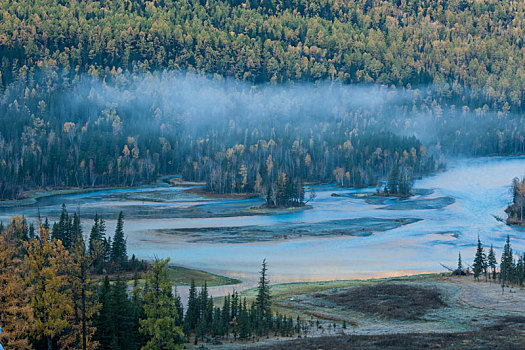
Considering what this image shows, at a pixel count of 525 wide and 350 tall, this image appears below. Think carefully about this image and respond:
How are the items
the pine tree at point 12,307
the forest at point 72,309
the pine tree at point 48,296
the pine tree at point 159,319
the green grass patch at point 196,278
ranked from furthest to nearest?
1. the green grass patch at point 196,278
2. the pine tree at point 159,319
3. the pine tree at point 48,296
4. the forest at point 72,309
5. the pine tree at point 12,307

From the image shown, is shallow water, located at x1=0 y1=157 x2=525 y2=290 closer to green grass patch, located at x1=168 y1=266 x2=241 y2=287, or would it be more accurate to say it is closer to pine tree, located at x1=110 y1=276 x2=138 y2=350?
green grass patch, located at x1=168 y1=266 x2=241 y2=287

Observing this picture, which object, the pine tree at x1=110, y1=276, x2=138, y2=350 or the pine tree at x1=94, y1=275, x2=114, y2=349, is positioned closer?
the pine tree at x1=94, y1=275, x2=114, y2=349

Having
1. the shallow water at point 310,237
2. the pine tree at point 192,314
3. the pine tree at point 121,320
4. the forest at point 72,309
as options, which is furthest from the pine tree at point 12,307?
the shallow water at point 310,237

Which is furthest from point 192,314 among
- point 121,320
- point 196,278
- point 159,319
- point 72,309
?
point 196,278

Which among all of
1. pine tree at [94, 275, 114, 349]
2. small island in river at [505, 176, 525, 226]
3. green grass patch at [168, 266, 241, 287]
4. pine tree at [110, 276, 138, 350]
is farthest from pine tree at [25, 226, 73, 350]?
small island in river at [505, 176, 525, 226]

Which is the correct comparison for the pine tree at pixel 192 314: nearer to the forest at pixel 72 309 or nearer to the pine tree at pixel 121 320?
the forest at pixel 72 309

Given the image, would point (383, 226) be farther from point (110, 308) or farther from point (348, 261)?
point (110, 308)

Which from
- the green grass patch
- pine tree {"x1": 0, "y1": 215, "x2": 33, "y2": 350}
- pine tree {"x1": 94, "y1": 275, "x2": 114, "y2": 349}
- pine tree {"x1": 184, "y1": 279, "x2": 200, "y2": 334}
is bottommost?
the green grass patch

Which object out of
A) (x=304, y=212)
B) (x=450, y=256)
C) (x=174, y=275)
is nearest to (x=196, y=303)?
(x=174, y=275)

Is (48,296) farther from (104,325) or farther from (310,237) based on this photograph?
(310,237)
